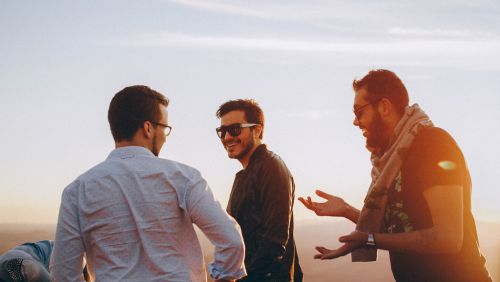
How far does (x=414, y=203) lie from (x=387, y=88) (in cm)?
93

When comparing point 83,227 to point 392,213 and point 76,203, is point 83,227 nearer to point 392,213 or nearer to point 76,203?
point 76,203

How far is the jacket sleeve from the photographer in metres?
4.95

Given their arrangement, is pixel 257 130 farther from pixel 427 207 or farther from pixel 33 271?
pixel 427 207

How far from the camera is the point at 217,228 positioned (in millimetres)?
3322

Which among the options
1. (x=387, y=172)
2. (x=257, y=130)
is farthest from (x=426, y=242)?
(x=257, y=130)

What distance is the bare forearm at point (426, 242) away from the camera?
3418 millimetres

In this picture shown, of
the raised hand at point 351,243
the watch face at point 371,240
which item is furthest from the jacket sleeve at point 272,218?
the watch face at point 371,240

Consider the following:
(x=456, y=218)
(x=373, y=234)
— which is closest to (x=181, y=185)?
(x=373, y=234)

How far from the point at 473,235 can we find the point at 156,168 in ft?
6.43

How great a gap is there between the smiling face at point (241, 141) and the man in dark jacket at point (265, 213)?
1 cm

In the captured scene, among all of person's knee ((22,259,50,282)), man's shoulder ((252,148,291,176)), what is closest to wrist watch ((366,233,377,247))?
man's shoulder ((252,148,291,176))

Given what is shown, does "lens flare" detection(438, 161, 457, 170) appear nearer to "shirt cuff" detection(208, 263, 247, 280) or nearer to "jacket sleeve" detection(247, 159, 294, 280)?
"shirt cuff" detection(208, 263, 247, 280)

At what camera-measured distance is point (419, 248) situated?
3490mm

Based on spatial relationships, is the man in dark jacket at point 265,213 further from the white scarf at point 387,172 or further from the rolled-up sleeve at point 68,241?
the rolled-up sleeve at point 68,241
